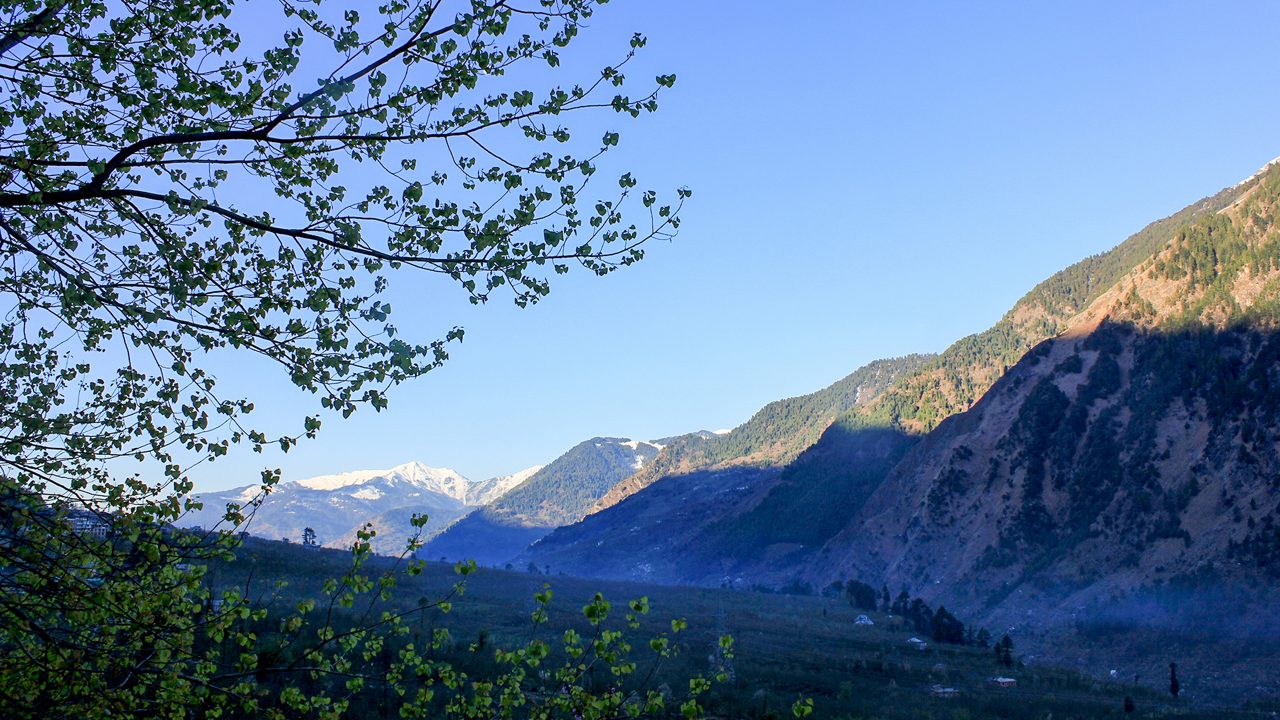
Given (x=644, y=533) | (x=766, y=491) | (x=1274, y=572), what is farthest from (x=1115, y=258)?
(x=1274, y=572)

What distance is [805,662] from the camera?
Result: 36.8m

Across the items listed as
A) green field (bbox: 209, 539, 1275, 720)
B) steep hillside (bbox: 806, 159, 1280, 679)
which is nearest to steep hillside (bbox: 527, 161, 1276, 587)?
steep hillside (bbox: 806, 159, 1280, 679)

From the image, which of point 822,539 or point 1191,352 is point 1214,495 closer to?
point 1191,352

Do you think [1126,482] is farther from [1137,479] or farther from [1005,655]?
[1005,655]

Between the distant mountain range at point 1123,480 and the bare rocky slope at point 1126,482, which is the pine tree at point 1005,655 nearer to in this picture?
the bare rocky slope at point 1126,482

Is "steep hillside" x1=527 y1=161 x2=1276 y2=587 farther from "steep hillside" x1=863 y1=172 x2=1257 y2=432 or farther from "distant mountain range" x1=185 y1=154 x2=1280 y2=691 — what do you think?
"distant mountain range" x1=185 y1=154 x2=1280 y2=691

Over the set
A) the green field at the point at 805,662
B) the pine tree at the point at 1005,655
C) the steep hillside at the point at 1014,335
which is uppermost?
the steep hillside at the point at 1014,335

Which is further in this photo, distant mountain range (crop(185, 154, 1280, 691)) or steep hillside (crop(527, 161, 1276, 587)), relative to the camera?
steep hillside (crop(527, 161, 1276, 587))

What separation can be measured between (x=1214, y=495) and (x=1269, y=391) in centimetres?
721

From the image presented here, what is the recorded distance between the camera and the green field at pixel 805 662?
1030 inches

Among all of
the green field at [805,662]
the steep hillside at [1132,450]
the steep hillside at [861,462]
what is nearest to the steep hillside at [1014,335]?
the steep hillside at [861,462]

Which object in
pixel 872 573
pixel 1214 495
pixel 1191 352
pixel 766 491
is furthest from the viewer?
pixel 766 491

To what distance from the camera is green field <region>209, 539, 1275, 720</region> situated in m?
26.2

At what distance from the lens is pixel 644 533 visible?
6978 inches
